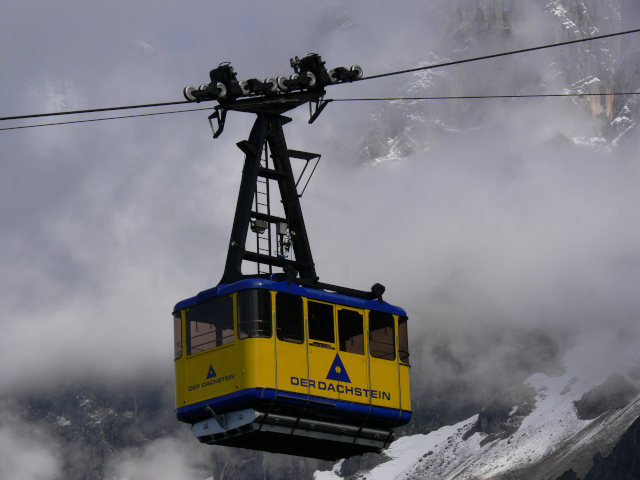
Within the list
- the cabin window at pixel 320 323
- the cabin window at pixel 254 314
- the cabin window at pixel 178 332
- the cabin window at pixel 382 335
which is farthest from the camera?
the cabin window at pixel 382 335

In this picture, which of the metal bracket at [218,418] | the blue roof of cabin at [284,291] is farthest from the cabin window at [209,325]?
the metal bracket at [218,418]

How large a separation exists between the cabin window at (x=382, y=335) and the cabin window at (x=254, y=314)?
4774 mm

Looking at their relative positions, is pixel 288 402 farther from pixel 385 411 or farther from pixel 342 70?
pixel 342 70

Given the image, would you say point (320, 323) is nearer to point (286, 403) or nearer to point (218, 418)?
point (286, 403)

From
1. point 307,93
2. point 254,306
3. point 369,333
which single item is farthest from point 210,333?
point 307,93

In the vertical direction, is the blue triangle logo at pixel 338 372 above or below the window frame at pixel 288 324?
below

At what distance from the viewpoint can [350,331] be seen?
46.2 metres

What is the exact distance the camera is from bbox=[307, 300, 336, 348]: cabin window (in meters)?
44.9

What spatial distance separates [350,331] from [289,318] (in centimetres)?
280

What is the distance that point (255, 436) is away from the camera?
44.6m

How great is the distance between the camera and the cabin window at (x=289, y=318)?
4400 cm

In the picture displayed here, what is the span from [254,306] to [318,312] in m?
2.71

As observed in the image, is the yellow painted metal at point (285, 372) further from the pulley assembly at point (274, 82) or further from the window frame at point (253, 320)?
the pulley assembly at point (274, 82)

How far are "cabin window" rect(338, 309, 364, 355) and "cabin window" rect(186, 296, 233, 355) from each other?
3.97 metres
